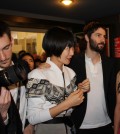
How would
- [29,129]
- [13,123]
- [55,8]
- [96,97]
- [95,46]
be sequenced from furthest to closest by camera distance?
[55,8] → [95,46] → [96,97] → [29,129] → [13,123]

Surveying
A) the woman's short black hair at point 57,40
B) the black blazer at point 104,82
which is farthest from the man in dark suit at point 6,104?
the black blazer at point 104,82

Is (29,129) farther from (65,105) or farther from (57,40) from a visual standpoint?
(57,40)

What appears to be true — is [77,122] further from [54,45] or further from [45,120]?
[54,45]

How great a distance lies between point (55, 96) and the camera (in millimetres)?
1493

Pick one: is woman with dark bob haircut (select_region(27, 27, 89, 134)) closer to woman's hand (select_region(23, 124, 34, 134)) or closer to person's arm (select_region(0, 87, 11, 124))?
woman's hand (select_region(23, 124, 34, 134))

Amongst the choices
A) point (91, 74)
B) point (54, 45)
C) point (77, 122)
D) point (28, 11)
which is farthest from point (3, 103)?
point (28, 11)

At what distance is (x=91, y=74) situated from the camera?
220 centimetres

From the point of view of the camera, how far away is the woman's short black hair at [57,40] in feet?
5.13

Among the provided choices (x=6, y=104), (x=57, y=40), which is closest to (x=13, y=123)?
(x=6, y=104)

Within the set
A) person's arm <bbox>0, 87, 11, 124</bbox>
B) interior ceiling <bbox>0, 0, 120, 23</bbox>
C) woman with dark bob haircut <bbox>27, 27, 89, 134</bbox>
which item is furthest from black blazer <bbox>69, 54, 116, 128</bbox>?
interior ceiling <bbox>0, 0, 120, 23</bbox>

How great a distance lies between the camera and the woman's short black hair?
156 cm

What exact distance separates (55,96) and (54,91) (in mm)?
33

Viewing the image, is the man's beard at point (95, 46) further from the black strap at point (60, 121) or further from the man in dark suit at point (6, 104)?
the man in dark suit at point (6, 104)

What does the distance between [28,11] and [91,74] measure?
468 centimetres
